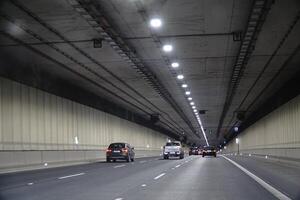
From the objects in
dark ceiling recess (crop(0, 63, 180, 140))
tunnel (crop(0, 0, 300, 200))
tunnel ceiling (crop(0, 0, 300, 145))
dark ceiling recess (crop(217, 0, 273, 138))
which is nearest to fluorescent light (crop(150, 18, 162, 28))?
tunnel (crop(0, 0, 300, 200))

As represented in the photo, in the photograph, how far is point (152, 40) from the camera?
2659cm

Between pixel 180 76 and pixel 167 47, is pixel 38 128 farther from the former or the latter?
pixel 167 47

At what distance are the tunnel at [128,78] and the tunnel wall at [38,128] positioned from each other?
0.08 meters

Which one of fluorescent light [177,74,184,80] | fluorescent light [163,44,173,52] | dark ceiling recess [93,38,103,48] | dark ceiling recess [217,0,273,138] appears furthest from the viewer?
fluorescent light [177,74,184,80]

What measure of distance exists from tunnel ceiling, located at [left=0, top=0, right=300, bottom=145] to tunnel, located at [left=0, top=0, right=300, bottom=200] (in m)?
0.07

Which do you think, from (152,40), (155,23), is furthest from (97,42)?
(155,23)

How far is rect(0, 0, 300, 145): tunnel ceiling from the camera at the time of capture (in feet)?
67.6

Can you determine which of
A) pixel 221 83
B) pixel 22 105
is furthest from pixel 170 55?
pixel 221 83

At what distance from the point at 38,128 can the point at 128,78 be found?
26.6ft

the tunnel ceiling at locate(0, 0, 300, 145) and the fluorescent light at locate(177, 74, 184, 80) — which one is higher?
the tunnel ceiling at locate(0, 0, 300, 145)

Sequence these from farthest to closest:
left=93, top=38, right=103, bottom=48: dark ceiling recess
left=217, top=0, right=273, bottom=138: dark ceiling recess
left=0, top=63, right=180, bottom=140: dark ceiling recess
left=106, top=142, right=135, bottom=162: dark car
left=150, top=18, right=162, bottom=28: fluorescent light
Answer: left=106, top=142, right=135, bottom=162: dark car < left=0, top=63, right=180, bottom=140: dark ceiling recess < left=93, top=38, right=103, bottom=48: dark ceiling recess < left=150, top=18, right=162, bottom=28: fluorescent light < left=217, top=0, right=273, bottom=138: dark ceiling recess

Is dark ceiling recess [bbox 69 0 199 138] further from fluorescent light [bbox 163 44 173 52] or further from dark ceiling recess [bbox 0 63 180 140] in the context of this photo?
dark ceiling recess [bbox 0 63 180 140]

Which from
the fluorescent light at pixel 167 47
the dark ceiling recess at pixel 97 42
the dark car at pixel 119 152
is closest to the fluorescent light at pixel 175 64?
the fluorescent light at pixel 167 47

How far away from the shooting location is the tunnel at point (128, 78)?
18969mm
